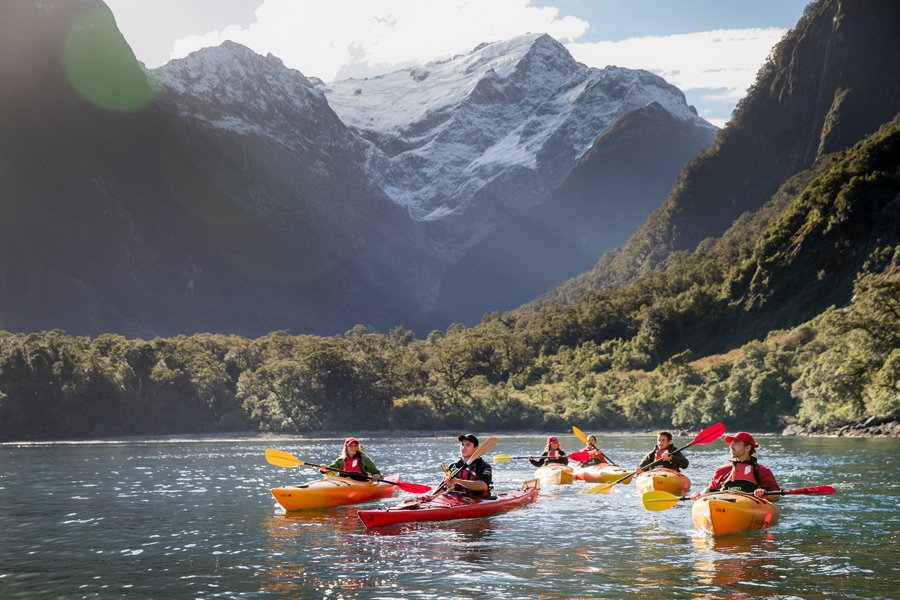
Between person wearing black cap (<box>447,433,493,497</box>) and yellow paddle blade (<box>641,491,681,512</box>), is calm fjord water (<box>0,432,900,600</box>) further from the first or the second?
person wearing black cap (<box>447,433,493,497</box>)

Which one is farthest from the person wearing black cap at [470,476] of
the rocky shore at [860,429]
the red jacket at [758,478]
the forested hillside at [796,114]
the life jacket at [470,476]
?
the forested hillside at [796,114]

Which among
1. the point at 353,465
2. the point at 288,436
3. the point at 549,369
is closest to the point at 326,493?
the point at 353,465

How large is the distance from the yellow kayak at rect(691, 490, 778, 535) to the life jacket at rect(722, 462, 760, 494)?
32 cm

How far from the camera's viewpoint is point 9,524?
18906mm

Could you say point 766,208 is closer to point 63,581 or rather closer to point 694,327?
point 694,327

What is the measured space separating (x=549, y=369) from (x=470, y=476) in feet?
321

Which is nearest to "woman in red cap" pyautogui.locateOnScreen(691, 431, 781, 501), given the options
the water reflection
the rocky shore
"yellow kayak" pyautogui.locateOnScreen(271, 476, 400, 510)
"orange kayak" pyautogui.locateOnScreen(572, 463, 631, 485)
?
the water reflection

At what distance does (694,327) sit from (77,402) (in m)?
89.9

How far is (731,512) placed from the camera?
14.3 metres

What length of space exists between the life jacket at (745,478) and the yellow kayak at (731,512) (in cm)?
32

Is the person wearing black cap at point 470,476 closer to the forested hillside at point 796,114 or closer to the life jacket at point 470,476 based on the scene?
the life jacket at point 470,476

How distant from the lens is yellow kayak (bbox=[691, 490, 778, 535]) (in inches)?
562

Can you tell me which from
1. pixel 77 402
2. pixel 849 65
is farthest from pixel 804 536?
pixel 849 65

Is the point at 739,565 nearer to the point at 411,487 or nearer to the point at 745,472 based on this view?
the point at 745,472
